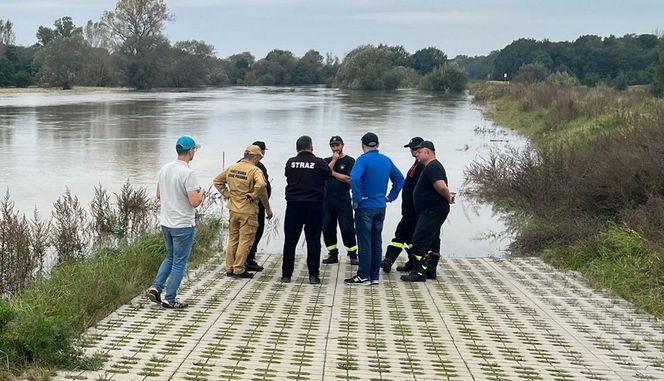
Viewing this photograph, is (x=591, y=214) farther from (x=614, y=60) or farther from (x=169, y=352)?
(x=614, y=60)

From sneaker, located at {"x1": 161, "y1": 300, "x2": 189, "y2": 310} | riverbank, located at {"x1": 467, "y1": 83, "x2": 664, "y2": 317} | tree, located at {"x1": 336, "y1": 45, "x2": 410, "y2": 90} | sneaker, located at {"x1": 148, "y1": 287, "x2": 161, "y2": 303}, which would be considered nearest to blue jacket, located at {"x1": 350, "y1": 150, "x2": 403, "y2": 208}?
sneaker, located at {"x1": 161, "y1": 300, "x2": 189, "y2": 310}

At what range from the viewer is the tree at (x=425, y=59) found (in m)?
126

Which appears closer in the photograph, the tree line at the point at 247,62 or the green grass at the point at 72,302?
the green grass at the point at 72,302

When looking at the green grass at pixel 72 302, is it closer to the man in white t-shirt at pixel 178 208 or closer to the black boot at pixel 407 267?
the man in white t-shirt at pixel 178 208

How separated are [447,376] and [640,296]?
347 centimetres

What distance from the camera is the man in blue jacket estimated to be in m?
7.92

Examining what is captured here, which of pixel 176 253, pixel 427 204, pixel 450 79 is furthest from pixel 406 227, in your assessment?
pixel 450 79

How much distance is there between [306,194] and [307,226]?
38cm

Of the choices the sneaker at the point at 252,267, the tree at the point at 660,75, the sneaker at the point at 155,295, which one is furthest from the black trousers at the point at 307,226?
the tree at the point at 660,75

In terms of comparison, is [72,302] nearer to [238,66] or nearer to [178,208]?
[178,208]

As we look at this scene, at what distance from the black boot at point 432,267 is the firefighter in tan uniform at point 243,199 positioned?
1.92m

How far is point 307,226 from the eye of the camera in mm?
7922

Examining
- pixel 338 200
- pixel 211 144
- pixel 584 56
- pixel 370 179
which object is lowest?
pixel 211 144

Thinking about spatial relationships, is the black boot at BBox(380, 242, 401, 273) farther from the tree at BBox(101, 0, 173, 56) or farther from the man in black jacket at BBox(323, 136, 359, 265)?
the tree at BBox(101, 0, 173, 56)
